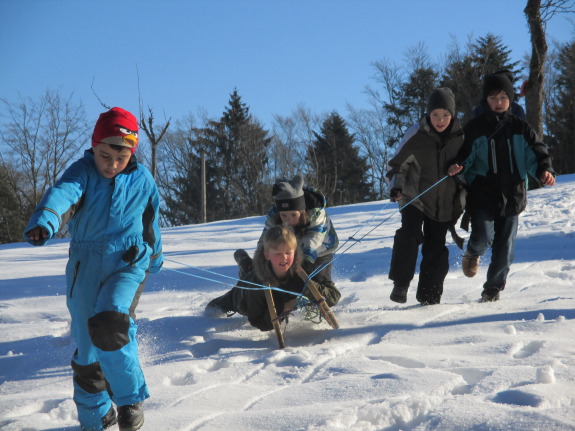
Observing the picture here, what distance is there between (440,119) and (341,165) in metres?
33.8

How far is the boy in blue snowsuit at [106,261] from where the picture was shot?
239 centimetres

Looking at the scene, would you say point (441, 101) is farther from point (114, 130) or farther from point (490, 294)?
point (114, 130)

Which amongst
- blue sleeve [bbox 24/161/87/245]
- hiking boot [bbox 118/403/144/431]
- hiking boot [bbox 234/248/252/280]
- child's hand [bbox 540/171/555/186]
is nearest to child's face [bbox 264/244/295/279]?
hiking boot [bbox 234/248/252/280]

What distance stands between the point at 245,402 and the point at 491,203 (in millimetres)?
2650

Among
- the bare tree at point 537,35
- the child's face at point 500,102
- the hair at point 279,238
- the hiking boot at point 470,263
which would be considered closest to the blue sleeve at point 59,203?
the hair at point 279,238

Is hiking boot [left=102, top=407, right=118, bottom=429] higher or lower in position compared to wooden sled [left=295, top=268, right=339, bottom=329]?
lower

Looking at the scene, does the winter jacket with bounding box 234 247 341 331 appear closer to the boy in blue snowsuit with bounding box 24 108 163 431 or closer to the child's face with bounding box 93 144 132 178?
the boy in blue snowsuit with bounding box 24 108 163 431

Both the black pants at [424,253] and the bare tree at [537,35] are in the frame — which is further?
the bare tree at [537,35]

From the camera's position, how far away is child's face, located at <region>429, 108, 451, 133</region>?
4.17 metres

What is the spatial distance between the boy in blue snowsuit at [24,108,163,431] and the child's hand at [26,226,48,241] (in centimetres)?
4

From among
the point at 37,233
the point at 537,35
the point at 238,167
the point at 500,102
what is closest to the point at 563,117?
the point at 238,167

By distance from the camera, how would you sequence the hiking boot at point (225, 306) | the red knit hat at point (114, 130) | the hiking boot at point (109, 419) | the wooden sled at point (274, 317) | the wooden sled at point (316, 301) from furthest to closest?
the hiking boot at point (225, 306), the wooden sled at point (316, 301), the wooden sled at point (274, 317), the red knit hat at point (114, 130), the hiking boot at point (109, 419)

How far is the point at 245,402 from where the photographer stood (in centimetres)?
260

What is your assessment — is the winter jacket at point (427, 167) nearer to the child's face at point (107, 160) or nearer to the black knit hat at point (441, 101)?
the black knit hat at point (441, 101)
